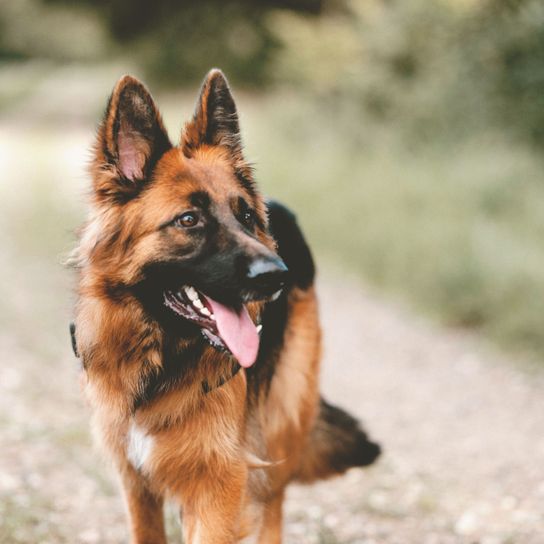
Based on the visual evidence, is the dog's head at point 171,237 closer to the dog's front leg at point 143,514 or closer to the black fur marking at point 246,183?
the black fur marking at point 246,183

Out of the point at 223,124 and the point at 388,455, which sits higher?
the point at 223,124

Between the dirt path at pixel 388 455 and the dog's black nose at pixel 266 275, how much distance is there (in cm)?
184

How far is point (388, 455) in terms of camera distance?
561cm

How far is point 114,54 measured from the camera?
40812mm

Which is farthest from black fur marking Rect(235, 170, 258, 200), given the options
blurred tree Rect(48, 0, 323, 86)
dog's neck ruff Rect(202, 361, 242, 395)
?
blurred tree Rect(48, 0, 323, 86)

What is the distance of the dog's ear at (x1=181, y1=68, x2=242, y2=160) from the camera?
335cm

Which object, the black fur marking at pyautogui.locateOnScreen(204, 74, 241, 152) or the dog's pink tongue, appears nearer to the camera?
the dog's pink tongue

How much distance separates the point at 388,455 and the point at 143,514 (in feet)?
8.57

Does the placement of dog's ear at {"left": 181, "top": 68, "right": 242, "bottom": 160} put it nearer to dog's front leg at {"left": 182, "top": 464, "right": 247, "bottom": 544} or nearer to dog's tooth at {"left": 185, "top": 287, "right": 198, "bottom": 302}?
dog's tooth at {"left": 185, "top": 287, "right": 198, "bottom": 302}

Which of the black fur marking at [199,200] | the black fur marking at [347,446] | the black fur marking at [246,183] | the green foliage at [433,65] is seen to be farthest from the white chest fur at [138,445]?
the green foliage at [433,65]

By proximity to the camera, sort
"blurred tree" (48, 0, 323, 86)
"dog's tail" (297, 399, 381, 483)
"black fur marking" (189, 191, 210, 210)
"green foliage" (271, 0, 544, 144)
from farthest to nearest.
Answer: "blurred tree" (48, 0, 323, 86) → "green foliage" (271, 0, 544, 144) → "dog's tail" (297, 399, 381, 483) → "black fur marking" (189, 191, 210, 210)

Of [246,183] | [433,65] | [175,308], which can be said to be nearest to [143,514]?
[175,308]

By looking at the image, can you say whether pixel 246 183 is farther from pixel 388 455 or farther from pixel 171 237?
pixel 388 455

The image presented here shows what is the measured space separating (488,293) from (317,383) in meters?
5.27
